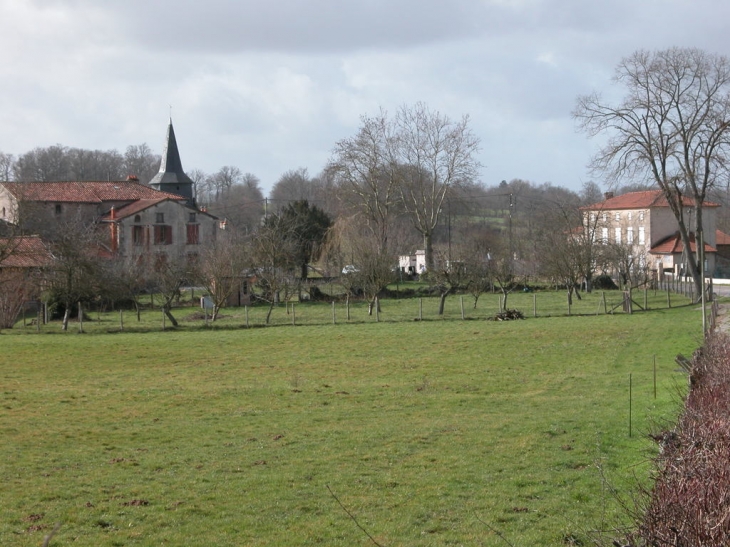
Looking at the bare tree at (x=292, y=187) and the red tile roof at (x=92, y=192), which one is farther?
the bare tree at (x=292, y=187)

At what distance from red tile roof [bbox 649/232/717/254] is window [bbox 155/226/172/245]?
42472 mm

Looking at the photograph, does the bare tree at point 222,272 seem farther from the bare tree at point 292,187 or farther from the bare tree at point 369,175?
the bare tree at point 292,187

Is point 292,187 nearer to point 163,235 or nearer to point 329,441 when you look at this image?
point 163,235

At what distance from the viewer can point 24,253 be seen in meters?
43.4

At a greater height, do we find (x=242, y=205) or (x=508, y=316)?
(x=242, y=205)

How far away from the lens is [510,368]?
26.0 metres

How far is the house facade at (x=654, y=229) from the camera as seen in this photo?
7356cm

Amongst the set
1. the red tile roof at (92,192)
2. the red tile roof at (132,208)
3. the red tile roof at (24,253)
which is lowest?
the red tile roof at (24,253)

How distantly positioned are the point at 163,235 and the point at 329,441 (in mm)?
61243

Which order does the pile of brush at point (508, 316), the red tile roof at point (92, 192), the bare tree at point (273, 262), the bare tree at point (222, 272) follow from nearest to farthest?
the pile of brush at point (508, 316), the bare tree at point (222, 272), the bare tree at point (273, 262), the red tile roof at point (92, 192)

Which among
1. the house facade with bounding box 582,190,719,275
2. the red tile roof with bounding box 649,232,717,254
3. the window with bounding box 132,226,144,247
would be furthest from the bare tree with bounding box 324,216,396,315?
the red tile roof with bounding box 649,232,717,254

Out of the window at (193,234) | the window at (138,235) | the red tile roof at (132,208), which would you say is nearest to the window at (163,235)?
the window at (138,235)

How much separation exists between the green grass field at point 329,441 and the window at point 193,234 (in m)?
43.1

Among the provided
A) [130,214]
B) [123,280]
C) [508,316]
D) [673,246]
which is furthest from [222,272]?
[673,246]
